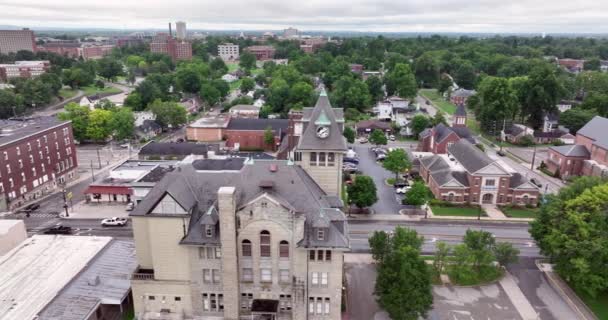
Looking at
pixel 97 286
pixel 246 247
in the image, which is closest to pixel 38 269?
pixel 97 286

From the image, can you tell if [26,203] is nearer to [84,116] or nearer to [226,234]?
[84,116]

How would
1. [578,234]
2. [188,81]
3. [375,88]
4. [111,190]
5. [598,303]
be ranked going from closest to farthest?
1. [598,303]
2. [578,234]
3. [111,190]
4. [375,88]
5. [188,81]

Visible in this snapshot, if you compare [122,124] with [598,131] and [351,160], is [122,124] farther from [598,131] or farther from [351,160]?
[598,131]

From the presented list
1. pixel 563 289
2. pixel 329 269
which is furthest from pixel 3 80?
pixel 563 289

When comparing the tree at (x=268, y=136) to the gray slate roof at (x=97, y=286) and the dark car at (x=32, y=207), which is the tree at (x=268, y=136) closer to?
the dark car at (x=32, y=207)

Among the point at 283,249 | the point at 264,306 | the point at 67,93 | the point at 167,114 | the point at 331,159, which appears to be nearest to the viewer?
the point at 283,249

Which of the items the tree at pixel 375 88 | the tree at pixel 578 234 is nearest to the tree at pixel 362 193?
the tree at pixel 578 234
